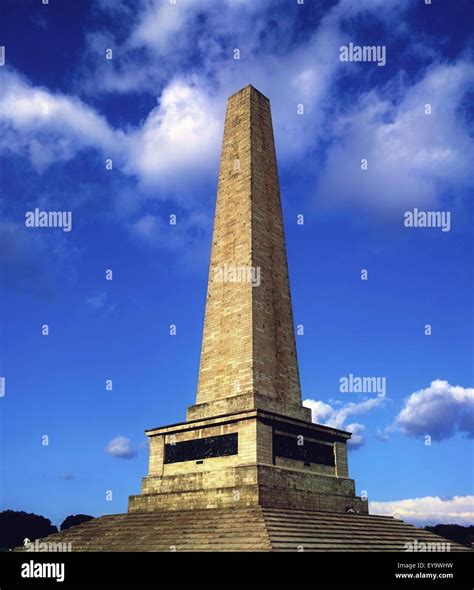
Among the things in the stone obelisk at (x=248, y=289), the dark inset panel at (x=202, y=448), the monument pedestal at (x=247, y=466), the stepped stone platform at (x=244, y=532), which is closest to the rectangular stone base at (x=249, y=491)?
the monument pedestal at (x=247, y=466)

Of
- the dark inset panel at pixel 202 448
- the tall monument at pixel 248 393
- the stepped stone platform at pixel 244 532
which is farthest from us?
the dark inset panel at pixel 202 448

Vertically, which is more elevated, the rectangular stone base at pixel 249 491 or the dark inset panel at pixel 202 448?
the dark inset panel at pixel 202 448

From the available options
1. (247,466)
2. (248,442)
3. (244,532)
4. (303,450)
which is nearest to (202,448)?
(248,442)

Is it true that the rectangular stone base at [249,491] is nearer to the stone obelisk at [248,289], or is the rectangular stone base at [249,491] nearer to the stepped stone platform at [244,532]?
the stepped stone platform at [244,532]

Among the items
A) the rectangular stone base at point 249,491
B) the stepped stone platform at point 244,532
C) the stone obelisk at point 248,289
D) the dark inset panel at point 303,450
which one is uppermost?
the stone obelisk at point 248,289

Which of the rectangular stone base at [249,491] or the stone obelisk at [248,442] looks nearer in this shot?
the stone obelisk at [248,442]

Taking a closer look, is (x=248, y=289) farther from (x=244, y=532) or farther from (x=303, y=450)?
(x=244, y=532)

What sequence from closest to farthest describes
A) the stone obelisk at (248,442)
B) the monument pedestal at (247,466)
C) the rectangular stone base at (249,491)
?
the stone obelisk at (248,442) → the rectangular stone base at (249,491) → the monument pedestal at (247,466)
